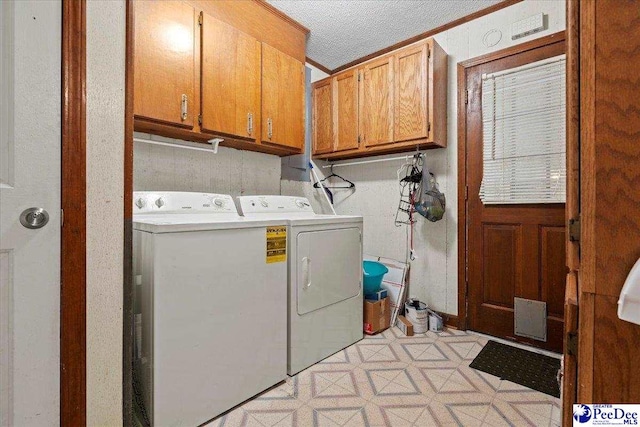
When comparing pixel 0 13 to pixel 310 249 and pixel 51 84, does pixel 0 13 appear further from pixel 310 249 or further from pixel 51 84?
pixel 310 249

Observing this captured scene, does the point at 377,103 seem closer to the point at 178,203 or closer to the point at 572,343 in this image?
the point at 178,203

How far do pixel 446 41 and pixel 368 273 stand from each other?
206cm

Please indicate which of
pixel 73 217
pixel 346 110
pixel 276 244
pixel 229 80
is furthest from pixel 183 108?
pixel 346 110

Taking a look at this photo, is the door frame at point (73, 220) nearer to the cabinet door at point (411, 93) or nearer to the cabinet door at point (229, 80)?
the cabinet door at point (229, 80)

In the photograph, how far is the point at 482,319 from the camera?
248cm

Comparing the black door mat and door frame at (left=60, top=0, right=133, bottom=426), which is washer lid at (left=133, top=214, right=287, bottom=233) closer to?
door frame at (left=60, top=0, right=133, bottom=426)

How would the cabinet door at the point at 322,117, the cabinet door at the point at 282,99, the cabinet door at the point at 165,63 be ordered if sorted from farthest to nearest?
the cabinet door at the point at 322,117, the cabinet door at the point at 282,99, the cabinet door at the point at 165,63

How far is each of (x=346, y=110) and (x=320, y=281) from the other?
1.65 meters

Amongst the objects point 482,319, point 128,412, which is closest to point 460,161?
point 482,319

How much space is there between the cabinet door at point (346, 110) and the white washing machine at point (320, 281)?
872 millimetres

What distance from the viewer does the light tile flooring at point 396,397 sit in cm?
150

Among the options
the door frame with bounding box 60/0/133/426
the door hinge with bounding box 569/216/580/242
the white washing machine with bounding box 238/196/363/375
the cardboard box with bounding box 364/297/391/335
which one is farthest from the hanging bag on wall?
the door frame with bounding box 60/0/133/426

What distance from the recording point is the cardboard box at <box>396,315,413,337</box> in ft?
8.19

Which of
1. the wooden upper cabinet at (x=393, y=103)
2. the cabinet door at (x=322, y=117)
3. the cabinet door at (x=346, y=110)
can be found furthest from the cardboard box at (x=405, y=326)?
the cabinet door at (x=322, y=117)
